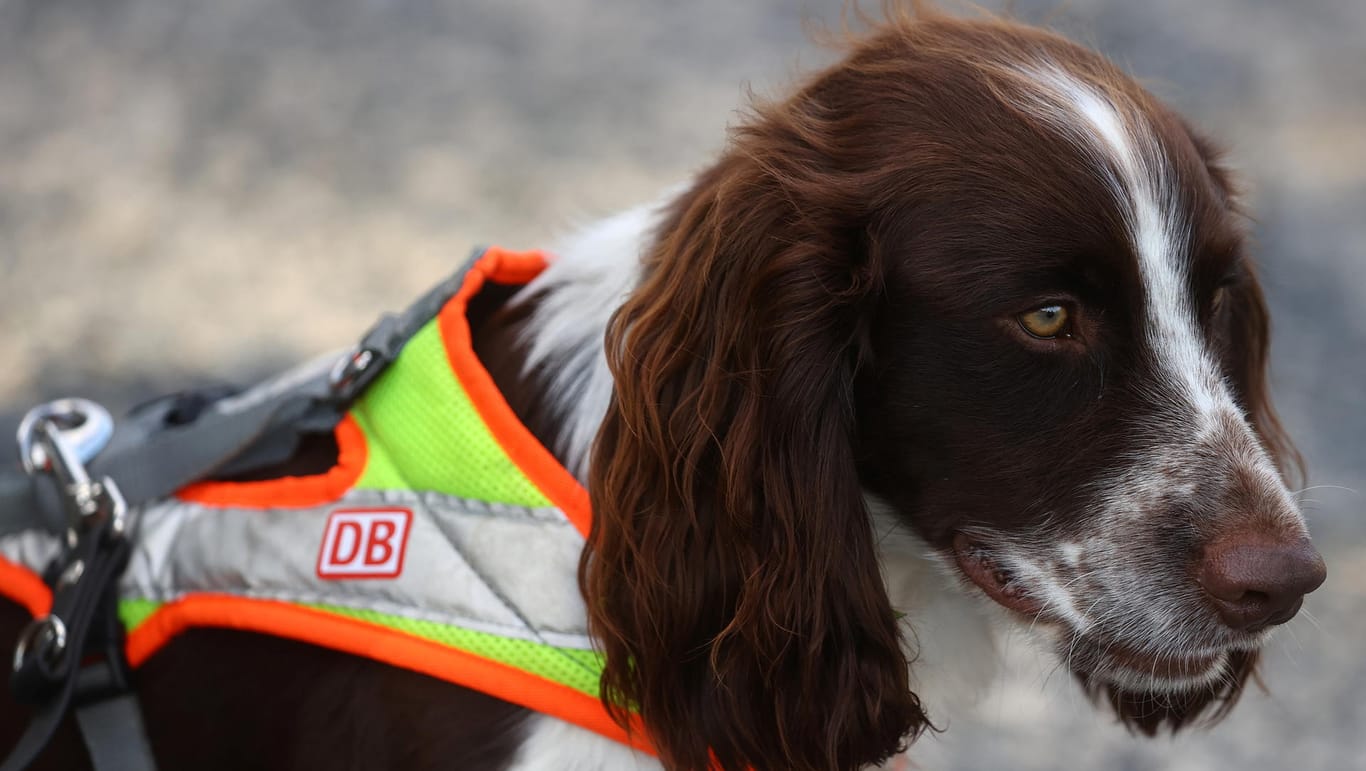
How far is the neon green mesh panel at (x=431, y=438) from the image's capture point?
1.92 metres

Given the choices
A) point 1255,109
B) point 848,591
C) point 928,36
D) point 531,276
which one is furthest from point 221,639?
point 1255,109

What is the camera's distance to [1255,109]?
5.95 meters

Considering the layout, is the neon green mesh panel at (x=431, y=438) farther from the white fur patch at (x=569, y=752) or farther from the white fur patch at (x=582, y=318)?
the white fur patch at (x=569, y=752)

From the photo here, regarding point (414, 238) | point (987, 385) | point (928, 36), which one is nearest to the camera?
point (987, 385)

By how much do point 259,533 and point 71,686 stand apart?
0.37 m

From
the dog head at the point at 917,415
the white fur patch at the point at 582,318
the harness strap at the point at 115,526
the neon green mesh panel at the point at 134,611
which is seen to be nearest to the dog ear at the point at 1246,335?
the dog head at the point at 917,415

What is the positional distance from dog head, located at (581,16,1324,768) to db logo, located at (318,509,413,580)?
0.96 ft

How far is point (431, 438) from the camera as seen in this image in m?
1.98

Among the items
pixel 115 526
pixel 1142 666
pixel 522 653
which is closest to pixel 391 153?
pixel 115 526

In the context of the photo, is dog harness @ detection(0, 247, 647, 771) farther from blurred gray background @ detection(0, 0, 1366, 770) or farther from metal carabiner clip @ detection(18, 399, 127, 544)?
blurred gray background @ detection(0, 0, 1366, 770)

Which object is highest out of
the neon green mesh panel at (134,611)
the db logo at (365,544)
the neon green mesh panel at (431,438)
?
the neon green mesh panel at (431,438)

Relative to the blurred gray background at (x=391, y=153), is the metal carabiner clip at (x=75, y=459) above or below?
above

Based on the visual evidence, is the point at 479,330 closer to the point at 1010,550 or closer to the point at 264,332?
the point at 1010,550

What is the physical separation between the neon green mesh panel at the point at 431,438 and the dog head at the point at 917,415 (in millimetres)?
148
